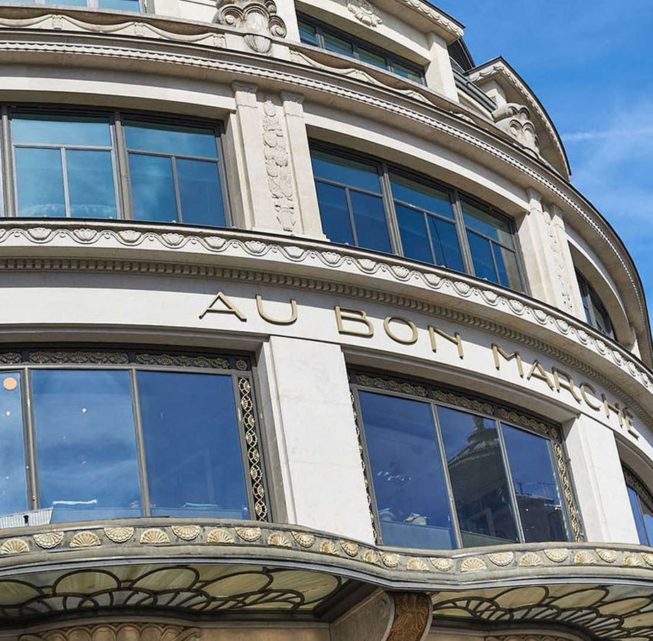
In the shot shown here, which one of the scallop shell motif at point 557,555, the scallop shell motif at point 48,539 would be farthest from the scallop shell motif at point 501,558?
the scallop shell motif at point 48,539

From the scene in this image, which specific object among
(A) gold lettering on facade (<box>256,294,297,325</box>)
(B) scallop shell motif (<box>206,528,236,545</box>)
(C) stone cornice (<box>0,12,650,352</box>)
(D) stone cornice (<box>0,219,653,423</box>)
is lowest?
(B) scallop shell motif (<box>206,528,236,545</box>)

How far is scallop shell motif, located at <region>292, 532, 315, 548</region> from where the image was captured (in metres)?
19.2

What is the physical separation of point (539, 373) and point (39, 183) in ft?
30.7

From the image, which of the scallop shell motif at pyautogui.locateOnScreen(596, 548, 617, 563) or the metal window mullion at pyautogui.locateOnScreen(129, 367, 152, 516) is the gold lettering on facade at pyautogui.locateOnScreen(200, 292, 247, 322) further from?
the scallop shell motif at pyautogui.locateOnScreen(596, 548, 617, 563)

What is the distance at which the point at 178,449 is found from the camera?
70.7 ft

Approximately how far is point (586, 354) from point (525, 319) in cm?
186

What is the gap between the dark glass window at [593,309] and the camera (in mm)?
31047

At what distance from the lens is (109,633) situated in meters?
19.5

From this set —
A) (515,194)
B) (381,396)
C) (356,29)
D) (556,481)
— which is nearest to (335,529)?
(381,396)

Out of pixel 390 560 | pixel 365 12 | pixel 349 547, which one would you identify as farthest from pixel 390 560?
pixel 365 12

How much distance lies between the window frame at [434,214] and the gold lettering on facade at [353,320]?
1.34 meters

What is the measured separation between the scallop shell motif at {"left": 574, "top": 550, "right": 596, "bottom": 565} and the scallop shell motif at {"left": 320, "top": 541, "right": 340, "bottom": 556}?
3990mm

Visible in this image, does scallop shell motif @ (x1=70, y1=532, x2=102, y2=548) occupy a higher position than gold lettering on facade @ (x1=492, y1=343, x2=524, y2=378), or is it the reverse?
gold lettering on facade @ (x1=492, y1=343, x2=524, y2=378)

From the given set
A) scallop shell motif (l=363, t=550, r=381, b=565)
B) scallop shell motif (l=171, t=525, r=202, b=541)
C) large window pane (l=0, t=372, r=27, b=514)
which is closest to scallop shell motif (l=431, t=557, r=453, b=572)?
scallop shell motif (l=363, t=550, r=381, b=565)
